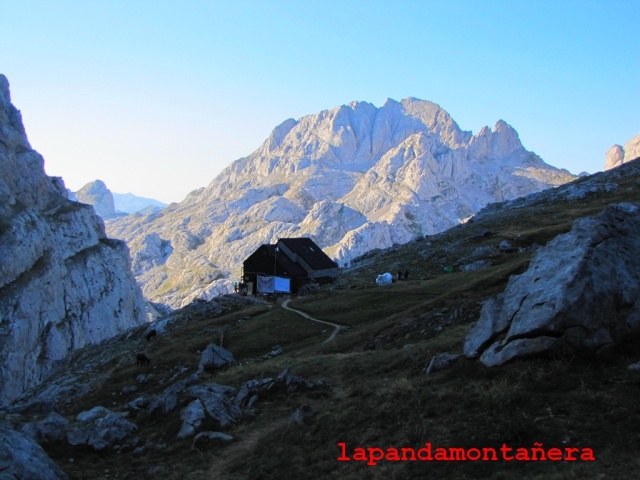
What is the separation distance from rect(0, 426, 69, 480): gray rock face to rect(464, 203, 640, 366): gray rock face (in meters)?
16.6

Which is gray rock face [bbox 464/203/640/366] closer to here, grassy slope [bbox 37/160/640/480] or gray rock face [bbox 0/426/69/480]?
grassy slope [bbox 37/160/640/480]

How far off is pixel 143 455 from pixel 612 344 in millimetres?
19247

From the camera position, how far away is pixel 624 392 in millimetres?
15633

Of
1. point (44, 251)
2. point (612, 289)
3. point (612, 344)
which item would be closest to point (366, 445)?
point (612, 344)

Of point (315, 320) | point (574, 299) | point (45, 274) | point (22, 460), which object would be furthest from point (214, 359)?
point (45, 274)

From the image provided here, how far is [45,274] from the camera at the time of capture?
377 feet

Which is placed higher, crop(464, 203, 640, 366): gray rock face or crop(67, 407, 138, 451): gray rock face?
crop(464, 203, 640, 366): gray rock face

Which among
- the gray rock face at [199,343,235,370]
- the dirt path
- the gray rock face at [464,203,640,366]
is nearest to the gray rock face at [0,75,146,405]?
the dirt path

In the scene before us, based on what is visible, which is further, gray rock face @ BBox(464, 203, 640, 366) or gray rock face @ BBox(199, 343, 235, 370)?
gray rock face @ BBox(199, 343, 235, 370)

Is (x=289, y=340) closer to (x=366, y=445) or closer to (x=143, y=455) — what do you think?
(x=143, y=455)

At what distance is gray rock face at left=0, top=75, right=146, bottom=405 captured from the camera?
10306 centimetres

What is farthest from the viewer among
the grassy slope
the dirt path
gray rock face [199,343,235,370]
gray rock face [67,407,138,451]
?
the dirt path

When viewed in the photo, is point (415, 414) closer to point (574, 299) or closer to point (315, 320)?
point (574, 299)

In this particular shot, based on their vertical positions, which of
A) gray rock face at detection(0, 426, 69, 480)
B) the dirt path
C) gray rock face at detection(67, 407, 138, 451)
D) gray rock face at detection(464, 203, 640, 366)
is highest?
gray rock face at detection(464, 203, 640, 366)
